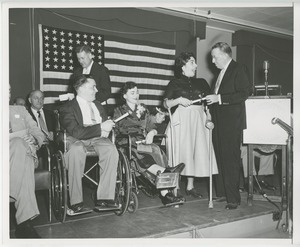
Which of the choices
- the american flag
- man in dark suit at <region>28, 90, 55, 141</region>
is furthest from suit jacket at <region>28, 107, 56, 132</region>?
the american flag

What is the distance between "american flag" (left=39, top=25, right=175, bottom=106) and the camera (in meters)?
4.46

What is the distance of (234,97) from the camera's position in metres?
2.91

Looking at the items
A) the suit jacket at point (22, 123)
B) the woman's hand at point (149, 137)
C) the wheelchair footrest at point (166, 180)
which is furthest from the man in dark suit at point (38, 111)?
the wheelchair footrest at point (166, 180)

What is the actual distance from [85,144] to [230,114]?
1.35 meters

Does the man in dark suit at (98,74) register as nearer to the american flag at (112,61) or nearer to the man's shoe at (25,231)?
the american flag at (112,61)

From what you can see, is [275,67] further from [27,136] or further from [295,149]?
[27,136]

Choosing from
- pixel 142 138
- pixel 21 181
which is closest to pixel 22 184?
pixel 21 181

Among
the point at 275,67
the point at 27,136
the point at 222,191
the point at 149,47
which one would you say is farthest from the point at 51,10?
the point at 275,67

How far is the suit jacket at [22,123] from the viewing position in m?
2.72

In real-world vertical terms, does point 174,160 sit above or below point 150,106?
below

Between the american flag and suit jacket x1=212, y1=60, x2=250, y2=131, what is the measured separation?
2.49m

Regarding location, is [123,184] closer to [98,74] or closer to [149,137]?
[149,137]

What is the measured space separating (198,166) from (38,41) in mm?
2797

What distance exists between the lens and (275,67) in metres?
7.51
